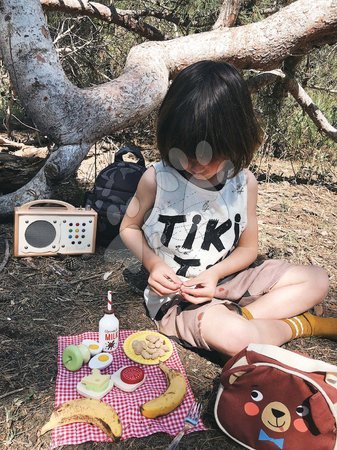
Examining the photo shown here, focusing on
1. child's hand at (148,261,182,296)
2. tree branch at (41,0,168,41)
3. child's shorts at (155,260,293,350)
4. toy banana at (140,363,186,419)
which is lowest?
toy banana at (140,363,186,419)

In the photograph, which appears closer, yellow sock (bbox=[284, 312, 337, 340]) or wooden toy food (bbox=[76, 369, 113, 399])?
wooden toy food (bbox=[76, 369, 113, 399])

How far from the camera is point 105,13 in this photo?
346cm

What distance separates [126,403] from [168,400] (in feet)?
0.41

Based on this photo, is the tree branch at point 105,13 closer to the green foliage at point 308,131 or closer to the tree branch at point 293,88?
the tree branch at point 293,88

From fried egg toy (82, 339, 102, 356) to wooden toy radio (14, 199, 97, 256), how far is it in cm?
75

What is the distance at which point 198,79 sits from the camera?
1.41 meters

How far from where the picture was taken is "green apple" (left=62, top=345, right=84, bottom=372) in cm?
141

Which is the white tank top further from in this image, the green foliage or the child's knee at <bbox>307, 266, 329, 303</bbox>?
the green foliage

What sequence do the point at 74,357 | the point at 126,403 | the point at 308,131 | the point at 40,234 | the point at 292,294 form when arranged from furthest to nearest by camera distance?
the point at 308,131
the point at 40,234
the point at 292,294
the point at 74,357
the point at 126,403

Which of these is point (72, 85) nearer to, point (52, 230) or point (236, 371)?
point (52, 230)

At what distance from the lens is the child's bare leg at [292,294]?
5.40 ft

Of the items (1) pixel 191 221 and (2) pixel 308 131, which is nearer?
(1) pixel 191 221

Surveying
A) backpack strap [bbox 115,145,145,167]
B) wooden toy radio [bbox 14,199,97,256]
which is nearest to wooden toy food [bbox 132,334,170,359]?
wooden toy radio [bbox 14,199,97,256]

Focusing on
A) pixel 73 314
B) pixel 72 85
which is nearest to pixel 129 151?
pixel 72 85
